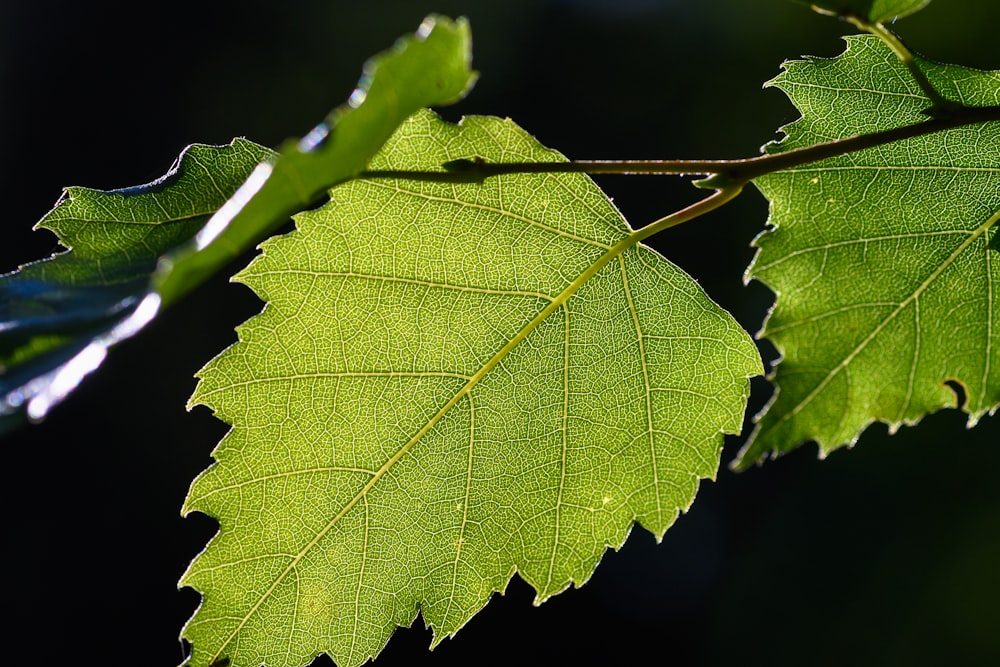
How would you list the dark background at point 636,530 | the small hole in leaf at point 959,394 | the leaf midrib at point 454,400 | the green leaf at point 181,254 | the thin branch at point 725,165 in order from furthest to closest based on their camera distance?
the dark background at point 636,530 < the small hole in leaf at point 959,394 < the leaf midrib at point 454,400 < the thin branch at point 725,165 < the green leaf at point 181,254

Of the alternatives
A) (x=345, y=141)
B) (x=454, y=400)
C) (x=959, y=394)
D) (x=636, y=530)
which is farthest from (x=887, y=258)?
(x=636, y=530)

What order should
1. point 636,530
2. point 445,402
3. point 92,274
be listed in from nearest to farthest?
1. point 92,274
2. point 445,402
3. point 636,530

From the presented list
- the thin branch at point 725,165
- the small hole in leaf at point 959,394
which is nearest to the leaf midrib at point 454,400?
the thin branch at point 725,165

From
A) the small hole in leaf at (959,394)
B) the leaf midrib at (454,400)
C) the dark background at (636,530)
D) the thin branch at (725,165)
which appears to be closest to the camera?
the thin branch at (725,165)

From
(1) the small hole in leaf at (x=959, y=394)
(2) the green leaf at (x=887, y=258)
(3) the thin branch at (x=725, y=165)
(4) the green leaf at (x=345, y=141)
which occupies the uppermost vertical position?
(4) the green leaf at (x=345, y=141)

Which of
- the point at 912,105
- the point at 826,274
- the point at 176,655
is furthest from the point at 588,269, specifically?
the point at 176,655

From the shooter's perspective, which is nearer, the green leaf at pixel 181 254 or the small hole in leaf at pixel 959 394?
the green leaf at pixel 181 254

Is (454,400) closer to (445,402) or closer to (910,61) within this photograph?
(445,402)

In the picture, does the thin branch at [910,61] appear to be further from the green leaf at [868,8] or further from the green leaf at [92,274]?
the green leaf at [92,274]
